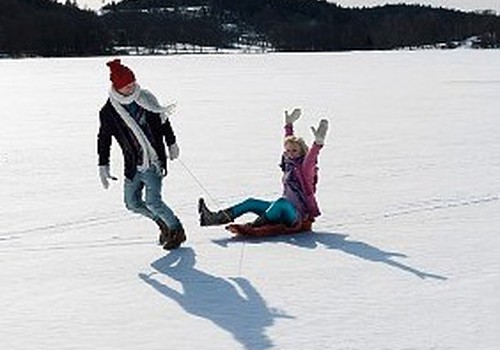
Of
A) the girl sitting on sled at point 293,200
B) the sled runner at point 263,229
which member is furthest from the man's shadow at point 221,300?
the girl sitting on sled at point 293,200

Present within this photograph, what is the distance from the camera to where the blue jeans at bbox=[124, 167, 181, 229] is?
234 inches

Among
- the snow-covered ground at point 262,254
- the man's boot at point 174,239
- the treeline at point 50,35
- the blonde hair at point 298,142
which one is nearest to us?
the snow-covered ground at point 262,254

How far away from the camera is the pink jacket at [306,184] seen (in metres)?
6.50

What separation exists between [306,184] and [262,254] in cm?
91

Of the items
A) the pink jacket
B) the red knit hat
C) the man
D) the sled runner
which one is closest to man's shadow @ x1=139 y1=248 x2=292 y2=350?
the man

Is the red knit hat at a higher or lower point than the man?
higher

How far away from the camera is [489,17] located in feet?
409

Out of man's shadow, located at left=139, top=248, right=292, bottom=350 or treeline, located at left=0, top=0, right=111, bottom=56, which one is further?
treeline, located at left=0, top=0, right=111, bottom=56

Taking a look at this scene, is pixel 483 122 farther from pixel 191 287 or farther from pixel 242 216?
pixel 191 287

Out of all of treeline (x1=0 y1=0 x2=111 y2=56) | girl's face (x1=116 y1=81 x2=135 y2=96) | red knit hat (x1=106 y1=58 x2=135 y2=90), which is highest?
red knit hat (x1=106 y1=58 x2=135 y2=90)

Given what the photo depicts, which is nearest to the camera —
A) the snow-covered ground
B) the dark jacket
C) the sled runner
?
the snow-covered ground

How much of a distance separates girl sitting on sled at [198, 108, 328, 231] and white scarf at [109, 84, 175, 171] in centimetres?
89

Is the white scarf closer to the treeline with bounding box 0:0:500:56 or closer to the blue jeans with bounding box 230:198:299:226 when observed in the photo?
the blue jeans with bounding box 230:198:299:226

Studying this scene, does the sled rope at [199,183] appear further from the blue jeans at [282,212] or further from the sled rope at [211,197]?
the blue jeans at [282,212]
